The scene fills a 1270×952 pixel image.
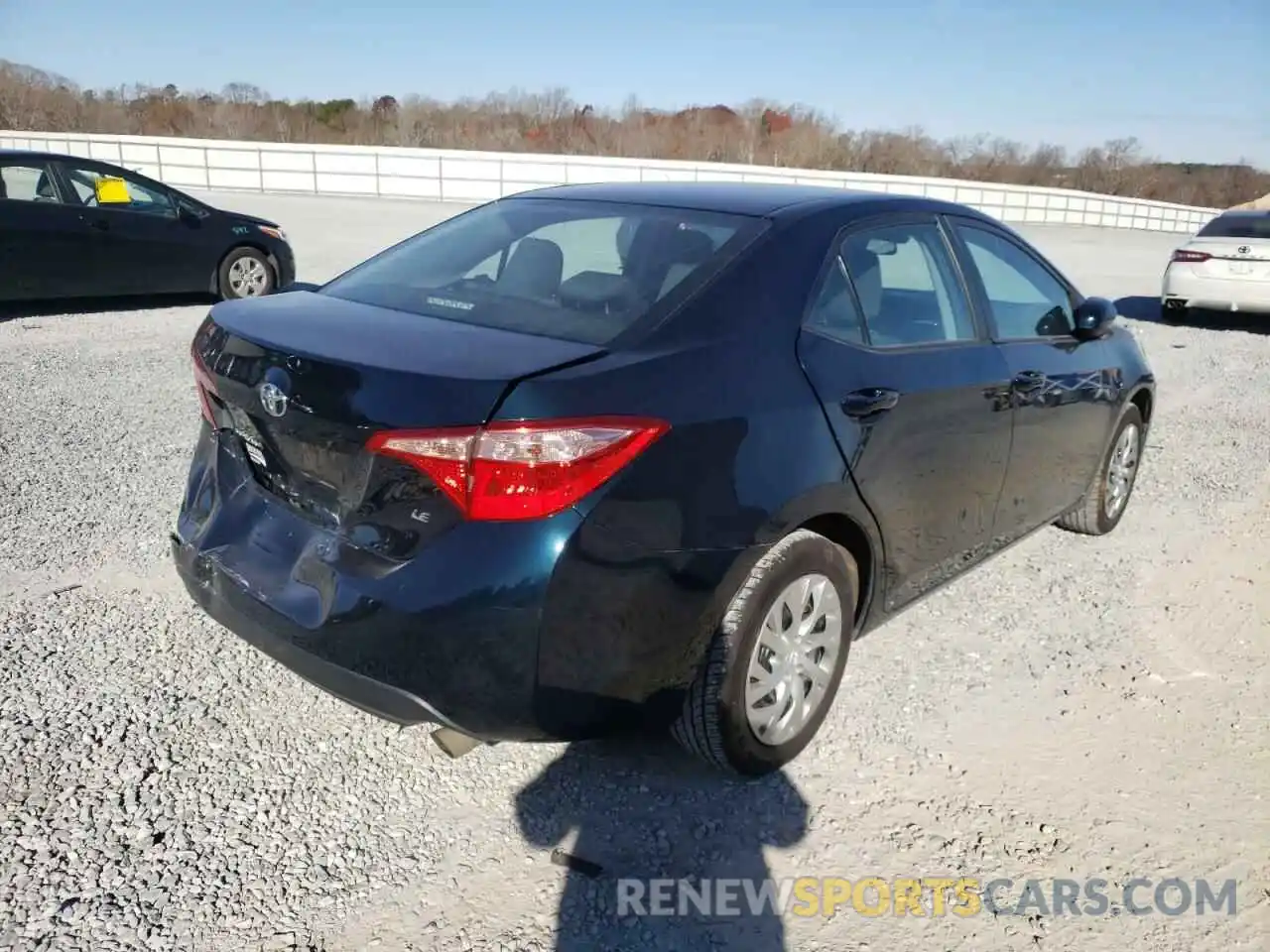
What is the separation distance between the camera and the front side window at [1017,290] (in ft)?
12.7

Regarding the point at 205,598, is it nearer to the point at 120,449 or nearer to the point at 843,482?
the point at 843,482

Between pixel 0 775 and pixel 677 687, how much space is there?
6.12ft

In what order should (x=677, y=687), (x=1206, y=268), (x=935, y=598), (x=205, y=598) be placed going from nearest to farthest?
(x=677, y=687) < (x=205, y=598) < (x=935, y=598) < (x=1206, y=268)

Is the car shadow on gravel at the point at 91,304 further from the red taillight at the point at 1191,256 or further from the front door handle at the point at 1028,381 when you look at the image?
the red taillight at the point at 1191,256

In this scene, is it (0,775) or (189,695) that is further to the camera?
(189,695)

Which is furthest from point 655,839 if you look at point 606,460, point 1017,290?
point 1017,290

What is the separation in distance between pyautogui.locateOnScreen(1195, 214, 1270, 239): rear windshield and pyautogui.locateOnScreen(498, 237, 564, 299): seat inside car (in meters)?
11.9

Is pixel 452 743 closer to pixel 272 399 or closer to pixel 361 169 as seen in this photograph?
pixel 272 399

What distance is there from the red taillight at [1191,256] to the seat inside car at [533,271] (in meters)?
11.5

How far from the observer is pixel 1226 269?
1201cm

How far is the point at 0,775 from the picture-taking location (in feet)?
9.16

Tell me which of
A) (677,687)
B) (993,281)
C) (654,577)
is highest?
(993,281)

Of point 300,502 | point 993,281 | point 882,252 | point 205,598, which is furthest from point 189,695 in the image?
point 993,281

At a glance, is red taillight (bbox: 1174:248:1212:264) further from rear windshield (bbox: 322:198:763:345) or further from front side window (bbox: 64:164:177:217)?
front side window (bbox: 64:164:177:217)
